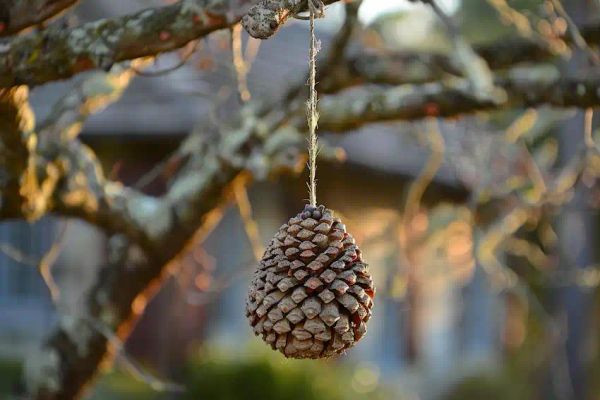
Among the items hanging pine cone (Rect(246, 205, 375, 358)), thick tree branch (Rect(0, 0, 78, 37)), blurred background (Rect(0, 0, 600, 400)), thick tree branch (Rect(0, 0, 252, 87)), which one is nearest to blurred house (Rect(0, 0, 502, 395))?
blurred background (Rect(0, 0, 600, 400))

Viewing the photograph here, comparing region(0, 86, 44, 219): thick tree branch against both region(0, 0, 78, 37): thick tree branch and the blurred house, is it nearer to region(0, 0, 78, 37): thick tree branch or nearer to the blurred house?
region(0, 0, 78, 37): thick tree branch

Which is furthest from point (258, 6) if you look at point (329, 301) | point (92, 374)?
point (92, 374)

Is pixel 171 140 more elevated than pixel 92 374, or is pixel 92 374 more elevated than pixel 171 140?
pixel 92 374

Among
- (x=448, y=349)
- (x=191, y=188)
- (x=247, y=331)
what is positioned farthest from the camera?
(x=448, y=349)

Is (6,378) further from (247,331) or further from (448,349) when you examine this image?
(448,349)

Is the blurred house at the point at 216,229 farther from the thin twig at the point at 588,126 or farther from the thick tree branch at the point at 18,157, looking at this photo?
the thick tree branch at the point at 18,157
